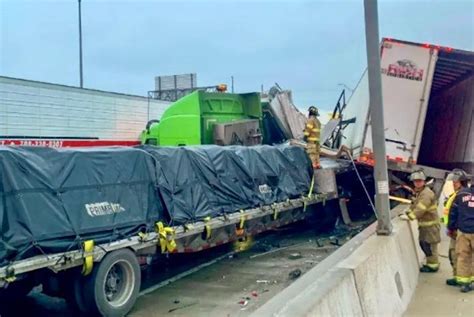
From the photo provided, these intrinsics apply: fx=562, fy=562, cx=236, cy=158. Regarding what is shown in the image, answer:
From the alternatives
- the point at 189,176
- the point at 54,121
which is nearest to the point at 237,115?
the point at 54,121

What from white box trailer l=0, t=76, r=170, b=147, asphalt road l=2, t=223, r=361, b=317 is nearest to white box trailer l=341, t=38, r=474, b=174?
asphalt road l=2, t=223, r=361, b=317

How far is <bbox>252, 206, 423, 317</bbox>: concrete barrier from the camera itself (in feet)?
14.1

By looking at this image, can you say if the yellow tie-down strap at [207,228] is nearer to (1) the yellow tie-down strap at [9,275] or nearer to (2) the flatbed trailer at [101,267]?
(2) the flatbed trailer at [101,267]

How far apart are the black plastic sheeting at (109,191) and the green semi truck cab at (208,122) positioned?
3.00 meters

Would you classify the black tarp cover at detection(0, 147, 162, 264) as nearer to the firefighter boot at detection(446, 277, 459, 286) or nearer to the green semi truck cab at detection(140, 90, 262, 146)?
the firefighter boot at detection(446, 277, 459, 286)

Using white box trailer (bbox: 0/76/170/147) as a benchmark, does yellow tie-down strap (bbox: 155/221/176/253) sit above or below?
below

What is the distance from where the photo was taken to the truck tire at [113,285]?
606cm

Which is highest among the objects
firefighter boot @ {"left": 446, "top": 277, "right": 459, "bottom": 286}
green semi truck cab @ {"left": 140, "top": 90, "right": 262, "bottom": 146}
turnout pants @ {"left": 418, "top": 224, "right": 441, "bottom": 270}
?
green semi truck cab @ {"left": 140, "top": 90, "right": 262, "bottom": 146}

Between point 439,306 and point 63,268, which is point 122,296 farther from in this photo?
point 439,306

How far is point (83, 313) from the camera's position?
20.3 ft

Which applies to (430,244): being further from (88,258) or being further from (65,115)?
(65,115)

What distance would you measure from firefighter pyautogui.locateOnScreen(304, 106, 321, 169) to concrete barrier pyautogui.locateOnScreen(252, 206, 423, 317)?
415 cm

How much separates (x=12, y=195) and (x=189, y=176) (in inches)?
119

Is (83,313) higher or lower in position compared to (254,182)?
lower
